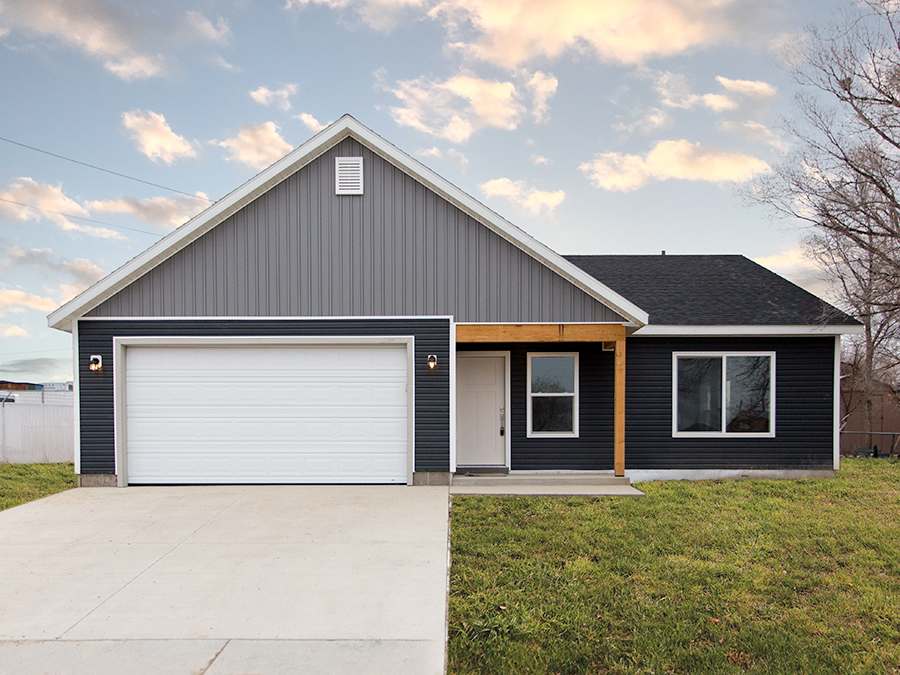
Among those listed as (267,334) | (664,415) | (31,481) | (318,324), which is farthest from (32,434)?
(664,415)

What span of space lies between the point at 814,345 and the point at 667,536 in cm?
584

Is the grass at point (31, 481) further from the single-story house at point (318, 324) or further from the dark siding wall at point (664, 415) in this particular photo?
the dark siding wall at point (664, 415)

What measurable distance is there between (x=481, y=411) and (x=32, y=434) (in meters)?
10.7

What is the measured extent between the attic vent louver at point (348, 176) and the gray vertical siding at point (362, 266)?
131 mm

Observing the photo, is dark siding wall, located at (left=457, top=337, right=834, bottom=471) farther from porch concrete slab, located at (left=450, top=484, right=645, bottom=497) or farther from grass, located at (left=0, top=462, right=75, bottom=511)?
grass, located at (left=0, top=462, right=75, bottom=511)

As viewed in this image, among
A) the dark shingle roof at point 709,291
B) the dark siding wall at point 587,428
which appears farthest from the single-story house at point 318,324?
the dark shingle roof at point 709,291

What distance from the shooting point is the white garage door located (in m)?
8.37

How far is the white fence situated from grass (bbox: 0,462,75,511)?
85cm

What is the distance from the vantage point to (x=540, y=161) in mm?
14016

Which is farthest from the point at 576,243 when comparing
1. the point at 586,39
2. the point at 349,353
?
the point at 349,353

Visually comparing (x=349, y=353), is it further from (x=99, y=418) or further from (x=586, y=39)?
(x=586, y=39)

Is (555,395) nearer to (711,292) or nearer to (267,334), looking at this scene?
(711,292)

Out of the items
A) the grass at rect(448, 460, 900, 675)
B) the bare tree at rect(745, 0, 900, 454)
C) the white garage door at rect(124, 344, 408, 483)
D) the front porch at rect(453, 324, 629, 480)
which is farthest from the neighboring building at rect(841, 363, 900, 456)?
the white garage door at rect(124, 344, 408, 483)

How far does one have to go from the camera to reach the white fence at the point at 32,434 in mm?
12203
